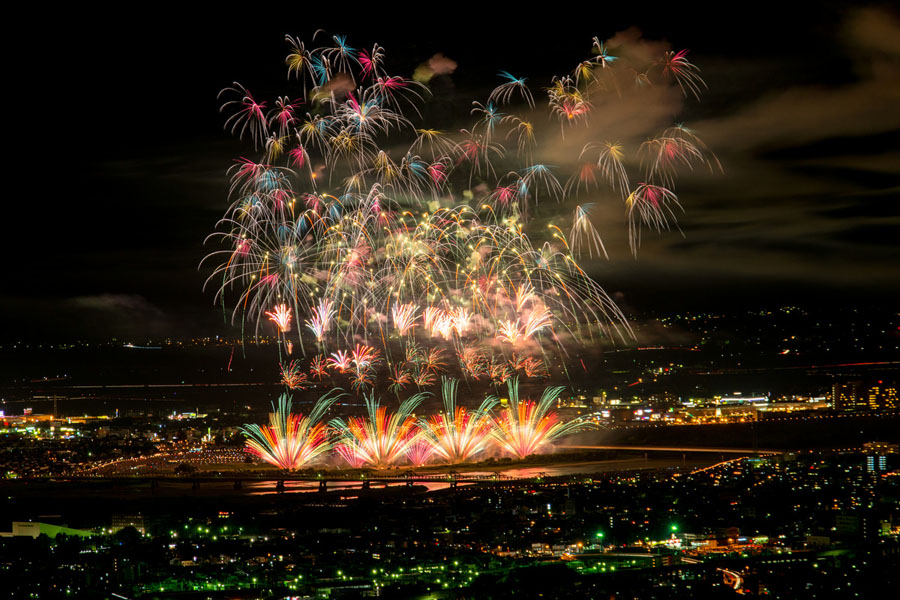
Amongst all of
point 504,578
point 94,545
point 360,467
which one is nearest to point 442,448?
point 360,467

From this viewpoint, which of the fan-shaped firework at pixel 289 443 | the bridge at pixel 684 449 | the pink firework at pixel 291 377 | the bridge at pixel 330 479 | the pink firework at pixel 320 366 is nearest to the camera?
the pink firework at pixel 320 366

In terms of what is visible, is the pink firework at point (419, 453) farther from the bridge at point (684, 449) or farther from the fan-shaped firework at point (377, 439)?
the bridge at point (684, 449)

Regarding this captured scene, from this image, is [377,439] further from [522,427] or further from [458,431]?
[522,427]

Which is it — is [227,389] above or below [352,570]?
above

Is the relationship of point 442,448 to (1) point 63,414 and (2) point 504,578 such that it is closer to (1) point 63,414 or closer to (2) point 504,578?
(2) point 504,578

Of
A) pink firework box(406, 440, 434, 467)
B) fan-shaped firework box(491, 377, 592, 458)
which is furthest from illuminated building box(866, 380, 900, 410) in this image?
pink firework box(406, 440, 434, 467)

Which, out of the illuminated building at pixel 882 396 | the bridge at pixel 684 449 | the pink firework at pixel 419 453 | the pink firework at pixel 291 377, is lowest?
the bridge at pixel 684 449

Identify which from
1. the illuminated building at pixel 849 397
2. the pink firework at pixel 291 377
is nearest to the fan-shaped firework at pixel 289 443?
the pink firework at pixel 291 377

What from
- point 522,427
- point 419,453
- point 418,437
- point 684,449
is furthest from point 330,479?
point 684,449
